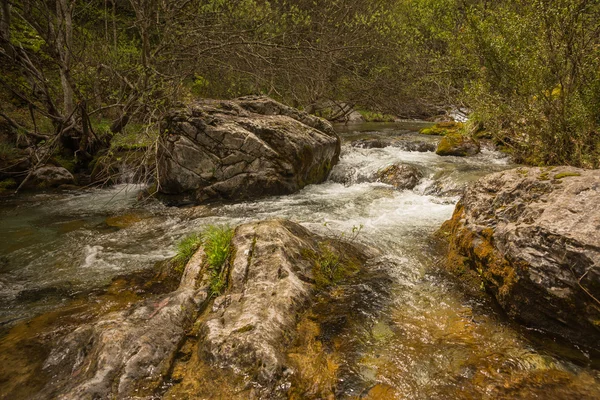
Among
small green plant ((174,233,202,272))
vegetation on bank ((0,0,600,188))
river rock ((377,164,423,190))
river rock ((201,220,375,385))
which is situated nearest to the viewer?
river rock ((201,220,375,385))

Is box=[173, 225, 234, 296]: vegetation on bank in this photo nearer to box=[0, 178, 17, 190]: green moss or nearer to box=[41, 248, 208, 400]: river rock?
box=[41, 248, 208, 400]: river rock

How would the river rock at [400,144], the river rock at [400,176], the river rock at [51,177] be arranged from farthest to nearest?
the river rock at [400,144], the river rock at [51,177], the river rock at [400,176]

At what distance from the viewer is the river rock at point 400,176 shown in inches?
398

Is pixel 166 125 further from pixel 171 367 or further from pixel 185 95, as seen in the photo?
pixel 171 367

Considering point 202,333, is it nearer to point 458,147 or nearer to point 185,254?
point 185,254

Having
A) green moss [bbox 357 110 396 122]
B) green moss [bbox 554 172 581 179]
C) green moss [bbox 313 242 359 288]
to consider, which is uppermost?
green moss [bbox 357 110 396 122]

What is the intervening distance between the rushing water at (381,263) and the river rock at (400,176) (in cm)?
30

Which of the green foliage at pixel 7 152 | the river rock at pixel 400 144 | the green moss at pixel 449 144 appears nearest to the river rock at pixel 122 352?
the green foliage at pixel 7 152

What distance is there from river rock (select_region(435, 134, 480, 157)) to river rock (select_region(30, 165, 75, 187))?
542 inches

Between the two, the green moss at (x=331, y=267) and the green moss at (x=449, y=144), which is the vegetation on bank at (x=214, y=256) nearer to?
the green moss at (x=331, y=267)

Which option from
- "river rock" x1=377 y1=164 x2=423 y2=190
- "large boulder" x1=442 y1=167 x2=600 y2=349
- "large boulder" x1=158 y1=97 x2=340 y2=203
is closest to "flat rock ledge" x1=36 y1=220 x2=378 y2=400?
"large boulder" x1=442 y1=167 x2=600 y2=349

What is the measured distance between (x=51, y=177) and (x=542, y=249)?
42.1 feet

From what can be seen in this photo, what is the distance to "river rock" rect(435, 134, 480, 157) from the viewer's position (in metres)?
12.7

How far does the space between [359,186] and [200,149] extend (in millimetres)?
5054
